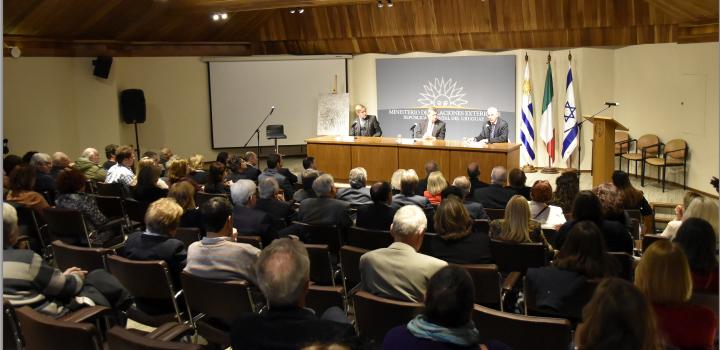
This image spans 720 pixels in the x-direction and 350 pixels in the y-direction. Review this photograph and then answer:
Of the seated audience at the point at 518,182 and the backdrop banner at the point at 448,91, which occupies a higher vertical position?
the backdrop banner at the point at 448,91

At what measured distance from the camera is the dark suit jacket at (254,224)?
17.7 feet

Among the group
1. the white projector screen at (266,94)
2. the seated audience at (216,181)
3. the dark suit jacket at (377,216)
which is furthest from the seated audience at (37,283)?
the white projector screen at (266,94)

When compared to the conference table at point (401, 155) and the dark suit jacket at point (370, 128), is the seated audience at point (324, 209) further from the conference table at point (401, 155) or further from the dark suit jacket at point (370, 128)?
the dark suit jacket at point (370, 128)

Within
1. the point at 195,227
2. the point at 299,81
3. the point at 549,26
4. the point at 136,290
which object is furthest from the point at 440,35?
the point at 136,290

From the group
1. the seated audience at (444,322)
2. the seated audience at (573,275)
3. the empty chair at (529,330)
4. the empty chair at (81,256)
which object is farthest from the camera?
the empty chair at (81,256)

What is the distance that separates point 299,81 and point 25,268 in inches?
420

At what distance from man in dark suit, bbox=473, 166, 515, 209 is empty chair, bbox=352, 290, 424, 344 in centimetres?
351

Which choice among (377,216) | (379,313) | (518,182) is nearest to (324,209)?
(377,216)

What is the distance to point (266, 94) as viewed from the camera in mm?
13852

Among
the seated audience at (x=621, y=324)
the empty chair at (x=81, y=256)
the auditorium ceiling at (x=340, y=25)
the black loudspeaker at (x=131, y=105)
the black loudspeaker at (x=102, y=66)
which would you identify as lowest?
the empty chair at (x=81, y=256)

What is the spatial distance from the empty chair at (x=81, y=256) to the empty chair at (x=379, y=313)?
1818 millimetres

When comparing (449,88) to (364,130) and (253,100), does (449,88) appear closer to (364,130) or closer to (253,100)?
Answer: (364,130)

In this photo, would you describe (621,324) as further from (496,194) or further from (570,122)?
(570,122)

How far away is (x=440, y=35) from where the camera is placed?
12.7 m
